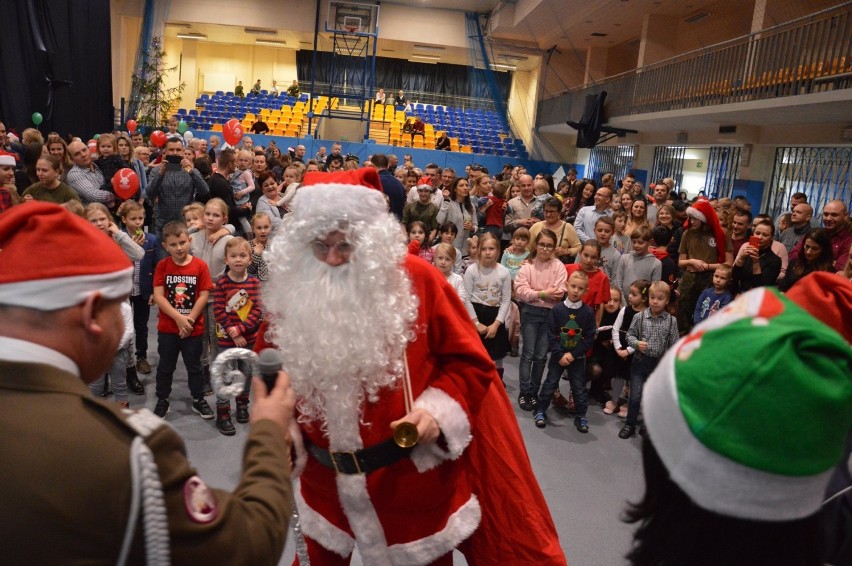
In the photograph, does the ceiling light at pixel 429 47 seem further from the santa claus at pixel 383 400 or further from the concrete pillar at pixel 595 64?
the santa claus at pixel 383 400

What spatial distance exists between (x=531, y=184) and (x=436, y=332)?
5.83 metres

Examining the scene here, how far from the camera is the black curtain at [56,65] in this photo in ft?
35.9

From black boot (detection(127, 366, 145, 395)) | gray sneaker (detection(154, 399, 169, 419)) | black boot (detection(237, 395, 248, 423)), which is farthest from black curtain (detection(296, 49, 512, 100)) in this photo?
gray sneaker (detection(154, 399, 169, 419))

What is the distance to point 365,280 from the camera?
2.13 metres

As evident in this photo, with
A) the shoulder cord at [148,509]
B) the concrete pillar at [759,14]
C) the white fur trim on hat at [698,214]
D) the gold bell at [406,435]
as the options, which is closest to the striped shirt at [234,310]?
the gold bell at [406,435]

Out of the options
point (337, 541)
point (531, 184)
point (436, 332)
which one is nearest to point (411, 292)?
point (436, 332)

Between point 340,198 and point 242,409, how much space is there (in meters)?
2.96

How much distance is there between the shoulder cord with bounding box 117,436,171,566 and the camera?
1.02 metres

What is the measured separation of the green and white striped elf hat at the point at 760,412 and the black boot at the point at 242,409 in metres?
4.05

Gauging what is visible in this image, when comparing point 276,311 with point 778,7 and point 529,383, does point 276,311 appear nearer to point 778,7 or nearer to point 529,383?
point 529,383

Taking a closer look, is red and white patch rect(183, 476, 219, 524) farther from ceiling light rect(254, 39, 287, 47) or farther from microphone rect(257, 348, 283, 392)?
ceiling light rect(254, 39, 287, 47)

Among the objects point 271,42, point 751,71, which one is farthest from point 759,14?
point 271,42

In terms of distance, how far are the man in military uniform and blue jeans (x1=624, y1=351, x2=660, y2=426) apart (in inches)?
165

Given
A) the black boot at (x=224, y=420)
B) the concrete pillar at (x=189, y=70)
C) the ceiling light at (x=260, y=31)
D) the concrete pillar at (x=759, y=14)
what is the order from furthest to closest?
the concrete pillar at (x=189, y=70)
the ceiling light at (x=260, y=31)
the concrete pillar at (x=759, y=14)
the black boot at (x=224, y=420)
